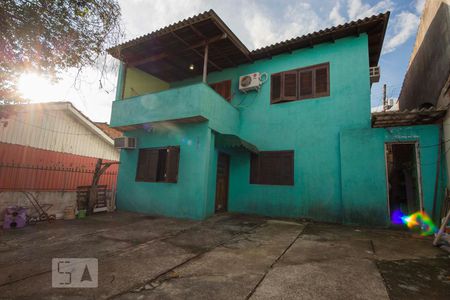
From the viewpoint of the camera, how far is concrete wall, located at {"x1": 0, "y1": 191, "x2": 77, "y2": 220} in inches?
248

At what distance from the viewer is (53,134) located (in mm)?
13125

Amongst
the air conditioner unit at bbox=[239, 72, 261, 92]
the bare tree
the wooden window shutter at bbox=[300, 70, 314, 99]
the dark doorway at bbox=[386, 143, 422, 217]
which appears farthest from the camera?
the air conditioner unit at bbox=[239, 72, 261, 92]

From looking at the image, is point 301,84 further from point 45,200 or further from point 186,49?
point 45,200

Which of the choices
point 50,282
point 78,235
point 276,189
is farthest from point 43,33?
point 276,189

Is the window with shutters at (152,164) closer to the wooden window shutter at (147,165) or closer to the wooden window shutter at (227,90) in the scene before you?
the wooden window shutter at (147,165)

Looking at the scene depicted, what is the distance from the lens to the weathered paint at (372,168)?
632 cm

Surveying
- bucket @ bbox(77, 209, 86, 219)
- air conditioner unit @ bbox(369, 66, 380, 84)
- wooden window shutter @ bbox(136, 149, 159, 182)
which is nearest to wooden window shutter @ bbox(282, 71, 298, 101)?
air conditioner unit @ bbox(369, 66, 380, 84)

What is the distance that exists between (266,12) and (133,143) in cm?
708

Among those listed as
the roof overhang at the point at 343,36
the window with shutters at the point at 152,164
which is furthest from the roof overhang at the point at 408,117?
the window with shutters at the point at 152,164

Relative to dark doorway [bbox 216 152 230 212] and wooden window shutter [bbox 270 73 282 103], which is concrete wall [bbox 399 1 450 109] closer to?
wooden window shutter [bbox 270 73 282 103]

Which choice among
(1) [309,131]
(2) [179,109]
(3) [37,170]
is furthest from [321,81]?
(3) [37,170]

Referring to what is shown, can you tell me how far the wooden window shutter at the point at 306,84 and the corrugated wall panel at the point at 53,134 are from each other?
44.2ft

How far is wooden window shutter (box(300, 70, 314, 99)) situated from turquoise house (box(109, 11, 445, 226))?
0.04m

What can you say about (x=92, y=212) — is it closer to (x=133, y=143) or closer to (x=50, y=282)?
(x=133, y=143)
